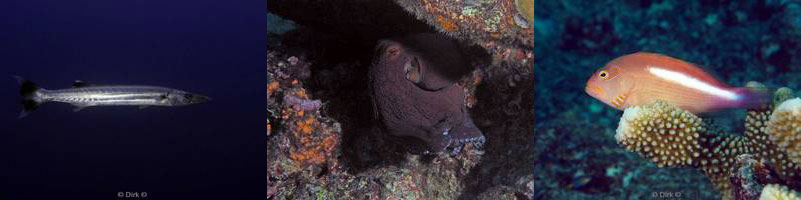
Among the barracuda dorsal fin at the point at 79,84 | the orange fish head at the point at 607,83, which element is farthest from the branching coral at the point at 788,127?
the barracuda dorsal fin at the point at 79,84

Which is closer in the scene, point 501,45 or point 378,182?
point 378,182

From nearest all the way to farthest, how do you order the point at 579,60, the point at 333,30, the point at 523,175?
the point at 523,175 < the point at 333,30 < the point at 579,60

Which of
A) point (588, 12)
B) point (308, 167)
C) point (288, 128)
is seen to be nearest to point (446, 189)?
point (308, 167)

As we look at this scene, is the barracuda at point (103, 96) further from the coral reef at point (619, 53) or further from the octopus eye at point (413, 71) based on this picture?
the coral reef at point (619, 53)

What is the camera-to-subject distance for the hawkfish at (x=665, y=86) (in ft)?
5.97

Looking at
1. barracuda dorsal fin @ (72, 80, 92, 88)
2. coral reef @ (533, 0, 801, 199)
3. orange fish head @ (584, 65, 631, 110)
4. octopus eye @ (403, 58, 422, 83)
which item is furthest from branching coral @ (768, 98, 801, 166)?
barracuda dorsal fin @ (72, 80, 92, 88)

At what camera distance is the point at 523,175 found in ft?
8.94

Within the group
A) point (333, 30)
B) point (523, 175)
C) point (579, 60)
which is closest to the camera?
point (523, 175)

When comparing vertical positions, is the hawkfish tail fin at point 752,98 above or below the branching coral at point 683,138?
above

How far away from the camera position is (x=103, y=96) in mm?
3301

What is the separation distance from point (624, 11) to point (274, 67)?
12.3ft

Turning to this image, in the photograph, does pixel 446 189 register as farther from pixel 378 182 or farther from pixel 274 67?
pixel 274 67

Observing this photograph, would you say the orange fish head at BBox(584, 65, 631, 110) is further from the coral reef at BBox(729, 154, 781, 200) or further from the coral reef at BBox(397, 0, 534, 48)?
the coral reef at BBox(397, 0, 534, 48)

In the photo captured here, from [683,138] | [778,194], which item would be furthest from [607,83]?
[778,194]
